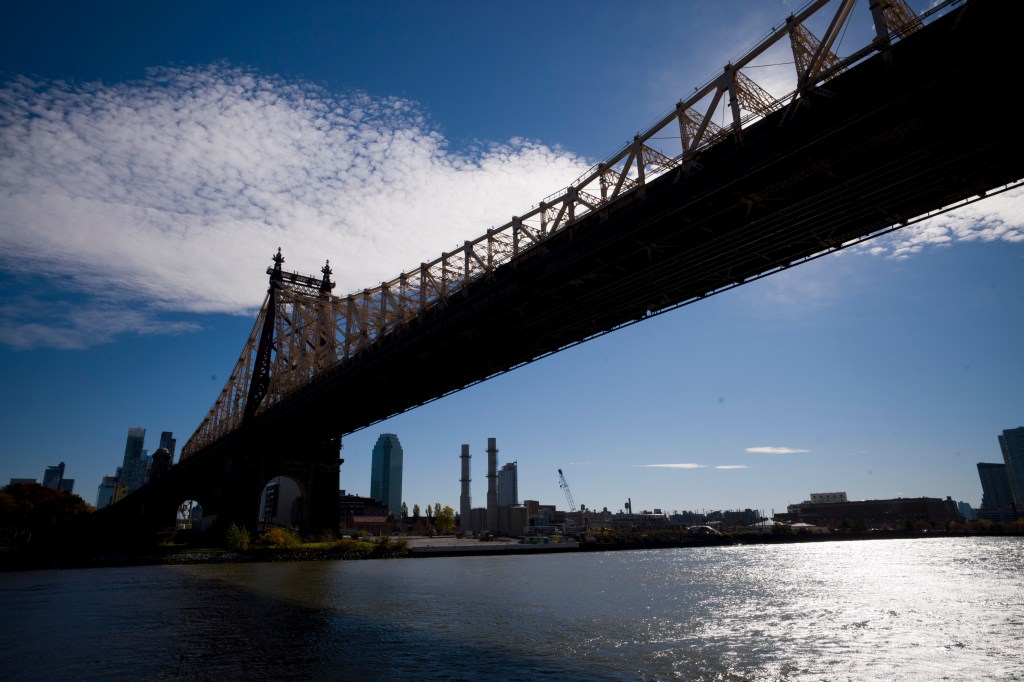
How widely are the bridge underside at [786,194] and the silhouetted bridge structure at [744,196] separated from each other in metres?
0.07

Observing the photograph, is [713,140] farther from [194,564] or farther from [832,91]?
[194,564]

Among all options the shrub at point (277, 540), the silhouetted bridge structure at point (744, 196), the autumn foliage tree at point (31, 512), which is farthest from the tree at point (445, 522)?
the silhouetted bridge structure at point (744, 196)

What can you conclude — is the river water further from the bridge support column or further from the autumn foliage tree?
the autumn foliage tree

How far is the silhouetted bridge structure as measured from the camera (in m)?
20.0

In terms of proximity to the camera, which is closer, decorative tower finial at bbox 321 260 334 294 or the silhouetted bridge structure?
the silhouetted bridge structure

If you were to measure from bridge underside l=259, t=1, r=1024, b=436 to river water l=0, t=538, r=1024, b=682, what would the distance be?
17.1 m

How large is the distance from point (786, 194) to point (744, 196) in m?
1.97

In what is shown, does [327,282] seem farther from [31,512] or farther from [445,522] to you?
[445,522]

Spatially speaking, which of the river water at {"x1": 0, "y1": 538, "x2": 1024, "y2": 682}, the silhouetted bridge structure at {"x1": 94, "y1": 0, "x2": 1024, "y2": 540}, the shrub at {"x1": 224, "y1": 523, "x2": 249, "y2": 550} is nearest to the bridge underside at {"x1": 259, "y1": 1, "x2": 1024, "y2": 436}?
the silhouetted bridge structure at {"x1": 94, "y1": 0, "x2": 1024, "y2": 540}

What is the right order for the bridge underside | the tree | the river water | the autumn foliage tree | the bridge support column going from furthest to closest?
the tree, the autumn foliage tree, the bridge support column, the bridge underside, the river water

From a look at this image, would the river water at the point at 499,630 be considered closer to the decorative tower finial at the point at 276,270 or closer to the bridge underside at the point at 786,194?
the bridge underside at the point at 786,194

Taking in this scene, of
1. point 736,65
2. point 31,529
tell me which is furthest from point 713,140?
point 31,529

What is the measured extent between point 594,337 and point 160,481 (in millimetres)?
99577

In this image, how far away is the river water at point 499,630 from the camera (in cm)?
1909
